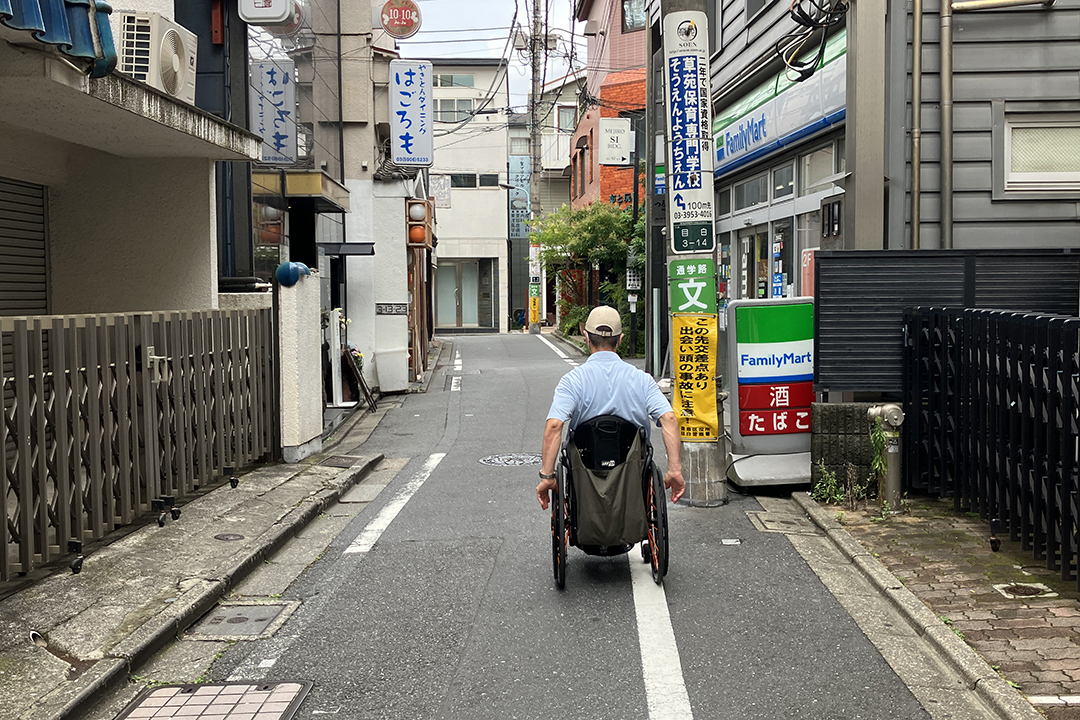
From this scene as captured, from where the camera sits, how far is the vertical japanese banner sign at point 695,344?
8.86 meters

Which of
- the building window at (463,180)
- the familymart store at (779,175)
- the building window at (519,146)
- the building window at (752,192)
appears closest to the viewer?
the familymart store at (779,175)

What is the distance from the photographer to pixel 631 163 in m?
26.8

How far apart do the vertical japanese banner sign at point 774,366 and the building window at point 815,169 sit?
11.3ft

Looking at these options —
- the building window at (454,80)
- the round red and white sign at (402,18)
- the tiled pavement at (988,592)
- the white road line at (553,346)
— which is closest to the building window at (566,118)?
the building window at (454,80)

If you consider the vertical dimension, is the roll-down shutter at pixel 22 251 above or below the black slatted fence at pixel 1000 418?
above

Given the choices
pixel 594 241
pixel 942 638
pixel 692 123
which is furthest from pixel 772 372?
pixel 594 241

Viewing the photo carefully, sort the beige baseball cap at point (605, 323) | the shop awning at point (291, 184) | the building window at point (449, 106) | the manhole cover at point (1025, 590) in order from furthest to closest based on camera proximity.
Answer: the building window at point (449, 106) < the shop awning at point (291, 184) < the beige baseball cap at point (605, 323) < the manhole cover at point (1025, 590)

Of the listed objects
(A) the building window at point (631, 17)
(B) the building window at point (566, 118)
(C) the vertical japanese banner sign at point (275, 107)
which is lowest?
(C) the vertical japanese banner sign at point (275, 107)

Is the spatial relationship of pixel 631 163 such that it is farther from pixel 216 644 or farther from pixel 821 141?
pixel 216 644

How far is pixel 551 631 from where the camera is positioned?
214 inches

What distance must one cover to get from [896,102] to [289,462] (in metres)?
7.27

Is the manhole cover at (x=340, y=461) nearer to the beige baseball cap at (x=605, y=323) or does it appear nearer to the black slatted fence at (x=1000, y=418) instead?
the beige baseball cap at (x=605, y=323)

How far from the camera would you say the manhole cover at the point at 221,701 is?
14.5 feet

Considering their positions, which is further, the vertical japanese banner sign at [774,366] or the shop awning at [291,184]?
the shop awning at [291,184]
